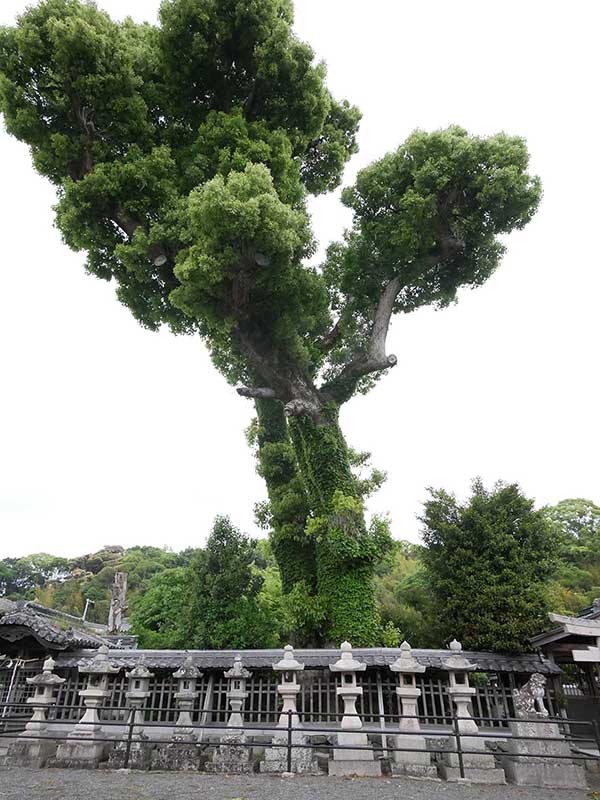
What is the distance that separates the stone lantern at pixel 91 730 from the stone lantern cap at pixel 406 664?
4.85 meters

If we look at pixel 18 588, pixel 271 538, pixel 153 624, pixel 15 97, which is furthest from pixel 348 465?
pixel 18 588

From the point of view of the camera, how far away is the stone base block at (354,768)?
716 centimetres

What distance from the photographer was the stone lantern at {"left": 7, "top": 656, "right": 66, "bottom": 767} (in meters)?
7.98

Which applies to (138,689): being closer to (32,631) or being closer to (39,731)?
(39,731)

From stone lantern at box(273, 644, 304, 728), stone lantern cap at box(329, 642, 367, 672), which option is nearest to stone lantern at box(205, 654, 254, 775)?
stone lantern at box(273, 644, 304, 728)

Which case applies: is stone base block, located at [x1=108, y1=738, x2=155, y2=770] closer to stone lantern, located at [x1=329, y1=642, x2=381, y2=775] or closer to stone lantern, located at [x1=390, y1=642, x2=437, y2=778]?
stone lantern, located at [x1=329, y1=642, x2=381, y2=775]

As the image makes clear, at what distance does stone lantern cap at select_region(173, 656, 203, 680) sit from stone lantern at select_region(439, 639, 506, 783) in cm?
461

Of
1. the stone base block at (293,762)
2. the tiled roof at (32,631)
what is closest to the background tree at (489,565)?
the stone base block at (293,762)

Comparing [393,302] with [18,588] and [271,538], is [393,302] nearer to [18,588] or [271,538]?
[271,538]

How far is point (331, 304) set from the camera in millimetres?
15953

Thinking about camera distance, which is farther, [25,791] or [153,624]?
[153,624]

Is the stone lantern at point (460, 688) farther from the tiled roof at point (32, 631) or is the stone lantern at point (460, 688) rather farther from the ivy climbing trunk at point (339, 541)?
the tiled roof at point (32, 631)

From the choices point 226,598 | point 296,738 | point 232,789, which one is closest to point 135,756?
point 296,738

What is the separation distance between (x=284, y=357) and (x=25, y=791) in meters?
10.3
